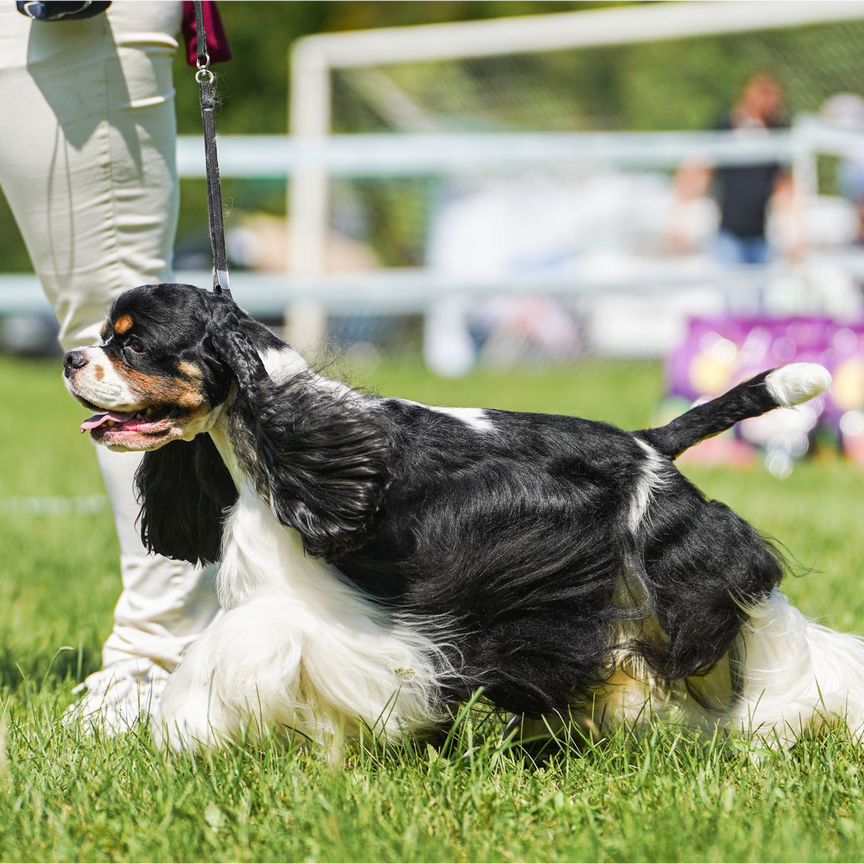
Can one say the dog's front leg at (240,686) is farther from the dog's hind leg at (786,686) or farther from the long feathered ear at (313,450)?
the dog's hind leg at (786,686)

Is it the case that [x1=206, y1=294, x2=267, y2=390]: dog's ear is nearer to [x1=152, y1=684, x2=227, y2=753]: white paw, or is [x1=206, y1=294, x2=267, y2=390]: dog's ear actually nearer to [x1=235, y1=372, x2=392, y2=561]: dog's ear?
[x1=235, y1=372, x2=392, y2=561]: dog's ear

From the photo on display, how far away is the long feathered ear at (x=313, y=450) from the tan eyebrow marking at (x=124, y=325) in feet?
0.61

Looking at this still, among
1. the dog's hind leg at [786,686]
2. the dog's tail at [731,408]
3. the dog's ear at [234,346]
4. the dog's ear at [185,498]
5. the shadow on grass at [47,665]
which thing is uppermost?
the dog's ear at [234,346]

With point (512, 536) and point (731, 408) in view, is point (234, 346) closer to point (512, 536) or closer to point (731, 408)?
point (512, 536)

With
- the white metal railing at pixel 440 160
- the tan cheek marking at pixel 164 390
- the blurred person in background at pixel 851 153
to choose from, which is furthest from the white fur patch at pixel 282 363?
the blurred person in background at pixel 851 153

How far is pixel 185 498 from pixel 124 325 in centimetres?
47

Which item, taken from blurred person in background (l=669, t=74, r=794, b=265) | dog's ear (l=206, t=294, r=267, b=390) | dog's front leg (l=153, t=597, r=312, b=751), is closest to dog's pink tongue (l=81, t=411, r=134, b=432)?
dog's ear (l=206, t=294, r=267, b=390)

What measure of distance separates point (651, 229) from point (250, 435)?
12.5 meters

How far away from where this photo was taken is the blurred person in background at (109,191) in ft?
10.8

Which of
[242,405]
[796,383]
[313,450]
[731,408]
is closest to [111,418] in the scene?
[242,405]

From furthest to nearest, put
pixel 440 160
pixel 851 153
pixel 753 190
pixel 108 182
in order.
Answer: pixel 753 190 → pixel 440 160 → pixel 851 153 → pixel 108 182

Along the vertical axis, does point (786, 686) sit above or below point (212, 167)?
below

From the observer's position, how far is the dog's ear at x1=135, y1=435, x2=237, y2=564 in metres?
3.07

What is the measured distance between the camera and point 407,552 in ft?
9.40
